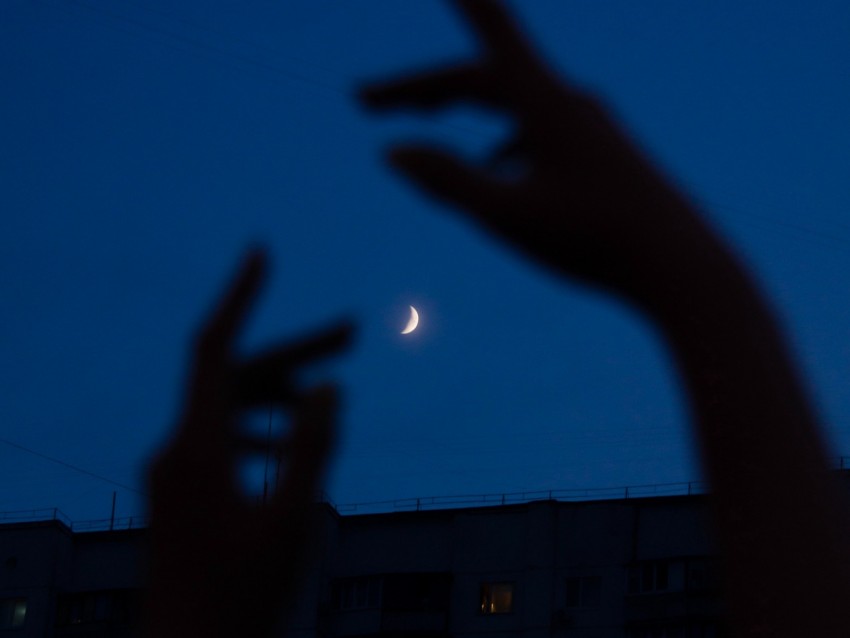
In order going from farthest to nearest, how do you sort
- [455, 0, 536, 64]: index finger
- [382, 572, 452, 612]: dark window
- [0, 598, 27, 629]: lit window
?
[0, 598, 27, 629]: lit window
[382, 572, 452, 612]: dark window
[455, 0, 536, 64]: index finger

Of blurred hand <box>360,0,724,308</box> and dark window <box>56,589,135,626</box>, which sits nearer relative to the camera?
blurred hand <box>360,0,724,308</box>

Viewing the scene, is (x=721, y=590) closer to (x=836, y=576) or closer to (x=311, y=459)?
(x=836, y=576)

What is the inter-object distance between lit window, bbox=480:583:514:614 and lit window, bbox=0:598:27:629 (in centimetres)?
1340

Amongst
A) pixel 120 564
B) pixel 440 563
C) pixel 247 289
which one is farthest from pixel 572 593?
pixel 247 289

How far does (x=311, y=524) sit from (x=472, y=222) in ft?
1.55

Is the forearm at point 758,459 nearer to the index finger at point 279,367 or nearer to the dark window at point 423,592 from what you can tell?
the index finger at point 279,367

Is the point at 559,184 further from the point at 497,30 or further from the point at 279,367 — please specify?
the point at 279,367

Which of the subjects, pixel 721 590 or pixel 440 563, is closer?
pixel 721 590

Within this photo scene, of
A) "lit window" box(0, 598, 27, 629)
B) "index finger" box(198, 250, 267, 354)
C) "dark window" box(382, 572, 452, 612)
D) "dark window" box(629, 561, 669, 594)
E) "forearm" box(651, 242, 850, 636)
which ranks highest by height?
"dark window" box(629, 561, 669, 594)

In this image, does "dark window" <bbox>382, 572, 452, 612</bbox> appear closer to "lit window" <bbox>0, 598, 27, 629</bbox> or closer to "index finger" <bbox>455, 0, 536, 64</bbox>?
"lit window" <bbox>0, 598, 27, 629</bbox>

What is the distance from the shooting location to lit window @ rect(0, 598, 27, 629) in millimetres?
35594

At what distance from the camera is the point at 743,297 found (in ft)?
4.93

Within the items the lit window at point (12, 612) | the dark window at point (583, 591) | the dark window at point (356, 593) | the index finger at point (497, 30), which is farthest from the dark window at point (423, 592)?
the index finger at point (497, 30)

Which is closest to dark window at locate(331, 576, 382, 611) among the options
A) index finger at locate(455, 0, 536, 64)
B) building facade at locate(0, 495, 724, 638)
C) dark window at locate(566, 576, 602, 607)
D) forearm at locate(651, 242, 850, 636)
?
building facade at locate(0, 495, 724, 638)
